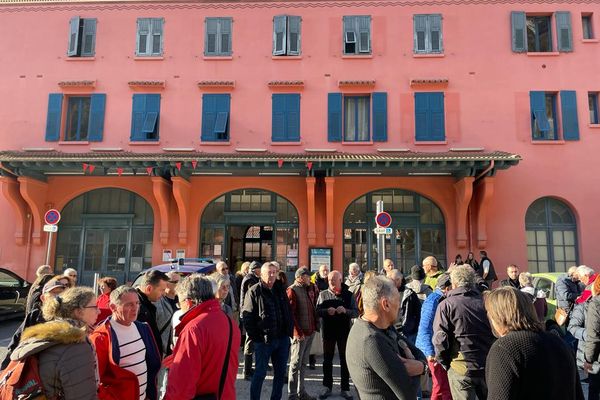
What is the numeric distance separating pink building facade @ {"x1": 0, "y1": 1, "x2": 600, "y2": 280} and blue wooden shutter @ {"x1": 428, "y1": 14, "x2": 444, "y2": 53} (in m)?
0.07

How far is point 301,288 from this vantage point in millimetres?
6430

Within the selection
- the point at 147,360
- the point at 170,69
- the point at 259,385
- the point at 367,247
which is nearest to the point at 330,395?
the point at 259,385

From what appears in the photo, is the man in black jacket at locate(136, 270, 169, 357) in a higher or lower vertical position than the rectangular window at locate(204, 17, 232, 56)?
lower

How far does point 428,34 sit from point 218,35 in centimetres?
725

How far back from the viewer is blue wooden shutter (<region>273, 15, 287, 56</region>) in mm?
15062

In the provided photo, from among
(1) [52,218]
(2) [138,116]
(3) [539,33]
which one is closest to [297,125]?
(2) [138,116]

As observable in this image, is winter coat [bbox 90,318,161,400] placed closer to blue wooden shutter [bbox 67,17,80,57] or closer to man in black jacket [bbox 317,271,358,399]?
man in black jacket [bbox 317,271,358,399]

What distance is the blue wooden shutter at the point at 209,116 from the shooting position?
14680 mm

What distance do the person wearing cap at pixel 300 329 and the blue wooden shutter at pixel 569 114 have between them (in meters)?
11.8

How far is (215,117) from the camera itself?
14.8 metres

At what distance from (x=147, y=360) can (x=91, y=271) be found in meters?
12.6

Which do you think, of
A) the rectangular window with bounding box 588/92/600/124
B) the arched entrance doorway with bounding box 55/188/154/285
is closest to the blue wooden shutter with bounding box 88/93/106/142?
the arched entrance doorway with bounding box 55/188/154/285

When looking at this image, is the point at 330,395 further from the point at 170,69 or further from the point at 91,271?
the point at 170,69

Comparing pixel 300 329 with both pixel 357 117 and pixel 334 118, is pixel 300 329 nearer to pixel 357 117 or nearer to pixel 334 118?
pixel 334 118
